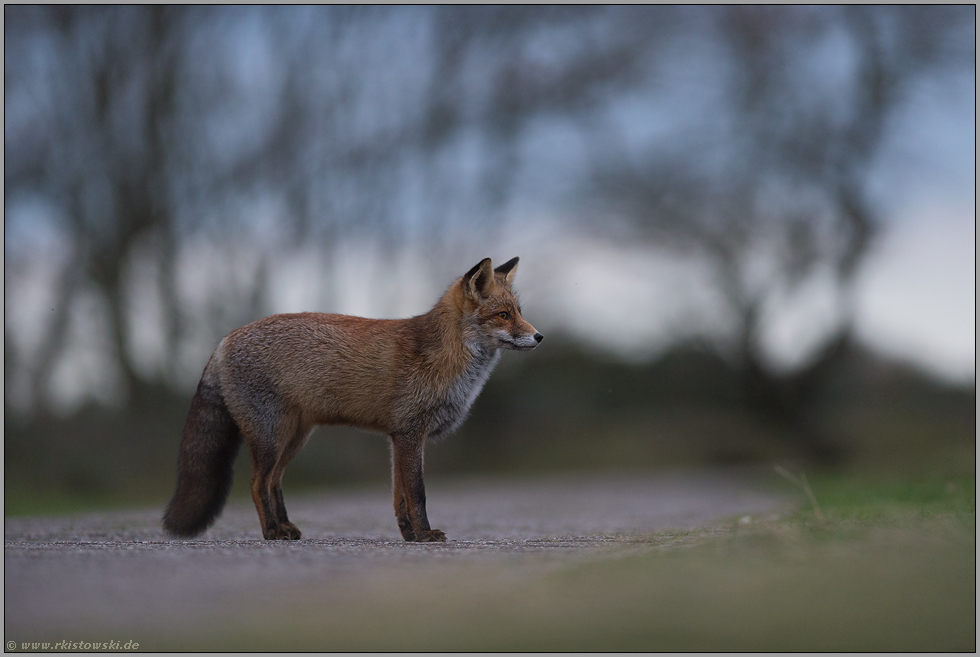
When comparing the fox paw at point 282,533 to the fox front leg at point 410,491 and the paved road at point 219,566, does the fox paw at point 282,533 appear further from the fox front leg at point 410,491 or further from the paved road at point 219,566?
the fox front leg at point 410,491

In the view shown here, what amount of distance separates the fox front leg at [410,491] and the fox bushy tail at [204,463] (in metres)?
1.17

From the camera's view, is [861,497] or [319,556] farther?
[861,497]

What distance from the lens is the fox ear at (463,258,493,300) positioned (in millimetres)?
6391

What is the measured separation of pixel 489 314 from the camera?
645 centimetres

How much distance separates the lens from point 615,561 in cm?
418

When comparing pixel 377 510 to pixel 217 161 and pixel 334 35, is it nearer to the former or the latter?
pixel 217 161

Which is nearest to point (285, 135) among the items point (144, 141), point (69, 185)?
point (144, 141)

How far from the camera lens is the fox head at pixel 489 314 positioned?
639cm

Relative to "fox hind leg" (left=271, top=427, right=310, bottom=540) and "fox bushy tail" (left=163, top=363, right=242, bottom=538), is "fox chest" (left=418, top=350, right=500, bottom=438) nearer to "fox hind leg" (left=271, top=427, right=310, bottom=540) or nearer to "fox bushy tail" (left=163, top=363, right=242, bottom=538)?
"fox hind leg" (left=271, top=427, right=310, bottom=540)

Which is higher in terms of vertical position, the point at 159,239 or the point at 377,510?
the point at 159,239

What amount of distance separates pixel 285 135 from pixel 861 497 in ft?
40.7

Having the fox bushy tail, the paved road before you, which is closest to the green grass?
the paved road

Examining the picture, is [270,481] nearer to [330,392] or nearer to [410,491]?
[330,392]

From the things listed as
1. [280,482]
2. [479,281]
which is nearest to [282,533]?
[280,482]
